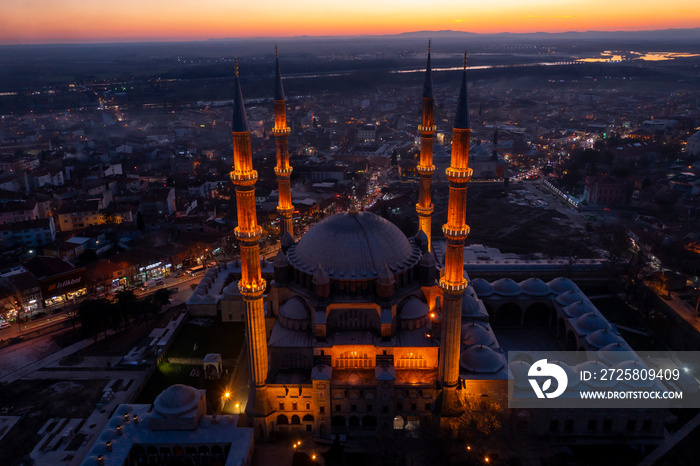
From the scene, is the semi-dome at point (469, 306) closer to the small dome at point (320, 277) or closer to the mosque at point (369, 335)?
the mosque at point (369, 335)

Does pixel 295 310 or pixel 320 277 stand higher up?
pixel 320 277

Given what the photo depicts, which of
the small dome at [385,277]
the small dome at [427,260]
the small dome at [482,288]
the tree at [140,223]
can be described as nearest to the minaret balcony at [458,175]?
the small dome at [427,260]

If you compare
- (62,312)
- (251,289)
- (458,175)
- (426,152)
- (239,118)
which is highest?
(239,118)

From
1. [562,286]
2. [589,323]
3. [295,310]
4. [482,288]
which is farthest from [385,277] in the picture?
[562,286]

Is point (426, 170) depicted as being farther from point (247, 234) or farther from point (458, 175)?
point (247, 234)

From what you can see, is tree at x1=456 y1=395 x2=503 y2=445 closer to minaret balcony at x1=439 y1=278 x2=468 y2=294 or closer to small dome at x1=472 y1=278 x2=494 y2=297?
minaret balcony at x1=439 y1=278 x2=468 y2=294

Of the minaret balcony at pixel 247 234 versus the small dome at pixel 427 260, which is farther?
the small dome at pixel 427 260

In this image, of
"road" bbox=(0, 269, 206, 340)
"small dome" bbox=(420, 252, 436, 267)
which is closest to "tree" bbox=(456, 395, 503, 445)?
"small dome" bbox=(420, 252, 436, 267)
